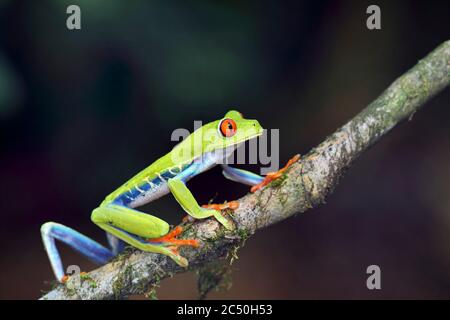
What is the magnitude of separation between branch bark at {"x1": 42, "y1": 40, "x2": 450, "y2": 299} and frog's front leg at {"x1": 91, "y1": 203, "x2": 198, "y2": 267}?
0.05 m

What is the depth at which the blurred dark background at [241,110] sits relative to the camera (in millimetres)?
4082

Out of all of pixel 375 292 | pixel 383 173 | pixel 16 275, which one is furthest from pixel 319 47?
pixel 16 275

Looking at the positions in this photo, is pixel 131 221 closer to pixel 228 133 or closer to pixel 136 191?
pixel 136 191

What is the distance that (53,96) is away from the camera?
444cm

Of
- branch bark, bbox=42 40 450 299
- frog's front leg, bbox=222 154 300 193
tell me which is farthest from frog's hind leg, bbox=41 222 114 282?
frog's front leg, bbox=222 154 300 193

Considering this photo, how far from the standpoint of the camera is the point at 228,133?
2.19m

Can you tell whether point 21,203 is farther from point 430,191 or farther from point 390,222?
point 430,191

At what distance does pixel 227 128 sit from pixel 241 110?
101 inches

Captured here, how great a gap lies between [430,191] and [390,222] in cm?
53

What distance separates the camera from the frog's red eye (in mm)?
2184

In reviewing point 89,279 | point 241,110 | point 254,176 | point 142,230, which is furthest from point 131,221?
point 241,110

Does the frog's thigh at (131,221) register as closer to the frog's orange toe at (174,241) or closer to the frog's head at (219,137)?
the frog's orange toe at (174,241)

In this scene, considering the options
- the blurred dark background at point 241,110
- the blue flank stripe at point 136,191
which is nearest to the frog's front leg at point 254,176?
the blue flank stripe at point 136,191

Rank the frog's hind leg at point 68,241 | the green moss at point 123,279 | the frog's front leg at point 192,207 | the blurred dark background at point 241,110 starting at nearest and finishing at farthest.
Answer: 1. the frog's front leg at point 192,207
2. the green moss at point 123,279
3. the frog's hind leg at point 68,241
4. the blurred dark background at point 241,110
